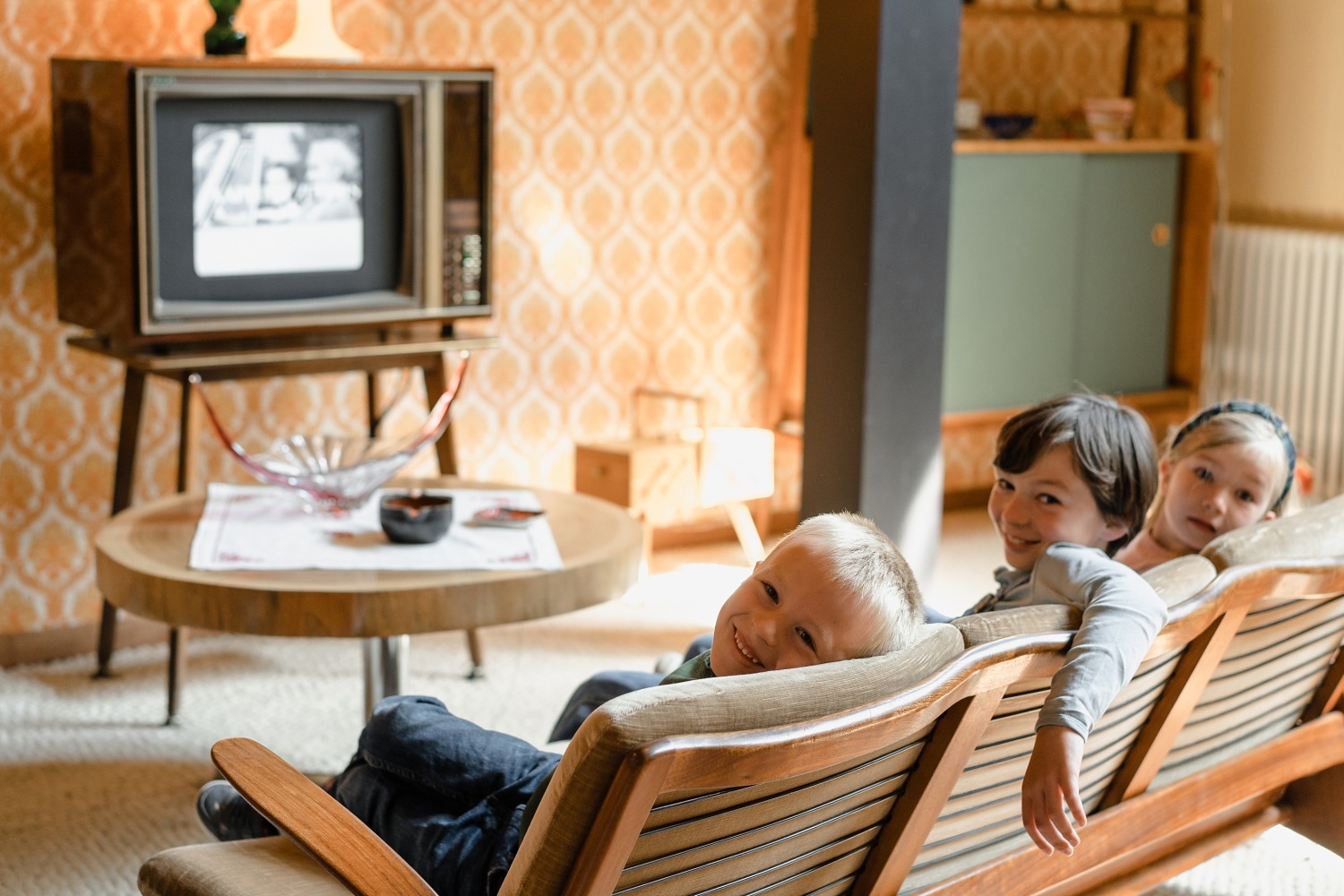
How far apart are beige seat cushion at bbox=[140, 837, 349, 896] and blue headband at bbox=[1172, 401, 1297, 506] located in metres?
1.44

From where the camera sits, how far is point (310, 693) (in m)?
3.23

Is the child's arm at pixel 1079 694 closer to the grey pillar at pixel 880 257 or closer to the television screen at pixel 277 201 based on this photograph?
the grey pillar at pixel 880 257

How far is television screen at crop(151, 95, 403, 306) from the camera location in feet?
9.72

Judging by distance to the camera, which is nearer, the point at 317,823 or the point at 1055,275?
the point at 317,823

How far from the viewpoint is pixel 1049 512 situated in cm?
184

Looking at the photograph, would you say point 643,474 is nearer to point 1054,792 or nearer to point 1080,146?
point 1080,146

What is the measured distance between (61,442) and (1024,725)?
259 cm


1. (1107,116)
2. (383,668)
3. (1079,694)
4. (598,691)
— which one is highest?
(1107,116)

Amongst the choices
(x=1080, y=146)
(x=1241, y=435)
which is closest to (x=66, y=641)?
(x=1241, y=435)

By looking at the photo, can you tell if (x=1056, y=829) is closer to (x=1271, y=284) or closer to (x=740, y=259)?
(x=740, y=259)

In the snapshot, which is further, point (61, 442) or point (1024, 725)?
point (61, 442)

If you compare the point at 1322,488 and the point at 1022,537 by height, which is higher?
the point at 1022,537

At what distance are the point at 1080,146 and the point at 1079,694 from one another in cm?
360

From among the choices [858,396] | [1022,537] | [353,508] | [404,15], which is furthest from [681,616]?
[1022,537]
